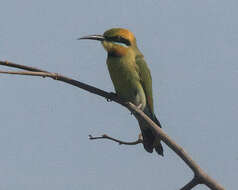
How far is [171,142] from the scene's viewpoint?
2.03m

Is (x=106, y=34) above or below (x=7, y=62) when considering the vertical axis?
below

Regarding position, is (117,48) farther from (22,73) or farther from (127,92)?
(22,73)

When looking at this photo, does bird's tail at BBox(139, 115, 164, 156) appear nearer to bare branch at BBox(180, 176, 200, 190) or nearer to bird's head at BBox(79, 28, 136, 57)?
bird's head at BBox(79, 28, 136, 57)

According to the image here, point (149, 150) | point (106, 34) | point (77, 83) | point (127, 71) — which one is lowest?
point (149, 150)

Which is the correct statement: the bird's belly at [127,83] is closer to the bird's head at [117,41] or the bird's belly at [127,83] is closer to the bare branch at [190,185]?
the bird's head at [117,41]

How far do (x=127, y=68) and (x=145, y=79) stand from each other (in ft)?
0.78

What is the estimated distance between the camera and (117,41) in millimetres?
4480

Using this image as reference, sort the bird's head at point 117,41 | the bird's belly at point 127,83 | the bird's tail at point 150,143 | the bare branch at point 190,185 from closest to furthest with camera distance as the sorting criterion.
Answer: the bare branch at point 190,185
the bird's tail at point 150,143
the bird's head at point 117,41
the bird's belly at point 127,83

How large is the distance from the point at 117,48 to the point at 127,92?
41 cm

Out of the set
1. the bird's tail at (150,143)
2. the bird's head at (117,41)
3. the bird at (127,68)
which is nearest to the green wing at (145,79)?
the bird at (127,68)

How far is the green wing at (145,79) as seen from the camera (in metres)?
4.61

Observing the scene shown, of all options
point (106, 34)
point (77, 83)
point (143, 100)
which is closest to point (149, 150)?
point (143, 100)

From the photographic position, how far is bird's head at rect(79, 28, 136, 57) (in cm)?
438

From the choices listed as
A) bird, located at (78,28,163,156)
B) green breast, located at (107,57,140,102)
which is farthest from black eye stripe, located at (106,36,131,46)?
green breast, located at (107,57,140,102)
